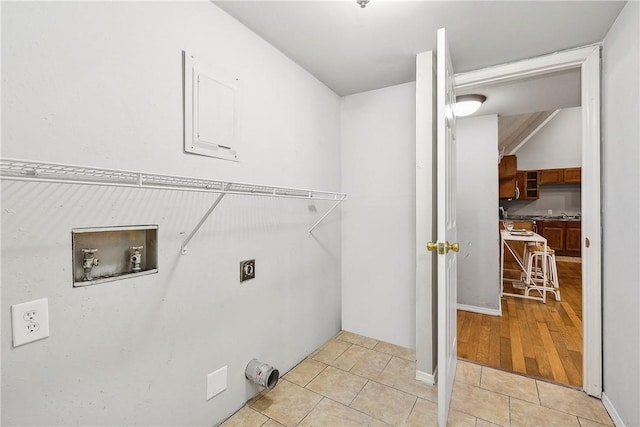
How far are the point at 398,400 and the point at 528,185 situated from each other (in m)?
6.88

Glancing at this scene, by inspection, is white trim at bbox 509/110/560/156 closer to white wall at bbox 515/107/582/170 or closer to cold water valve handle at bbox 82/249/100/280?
white wall at bbox 515/107/582/170

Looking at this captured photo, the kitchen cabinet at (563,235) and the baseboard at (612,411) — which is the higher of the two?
the kitchen cabinet at (563,235)

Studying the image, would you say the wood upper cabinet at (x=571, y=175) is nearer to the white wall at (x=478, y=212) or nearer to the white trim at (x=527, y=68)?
the white wall at (x=478, y=212)

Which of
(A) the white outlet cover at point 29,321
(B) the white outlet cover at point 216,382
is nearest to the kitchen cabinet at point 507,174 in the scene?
(B) the white outlet cover at point 216,382

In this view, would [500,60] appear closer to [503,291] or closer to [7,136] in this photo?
[7,136]

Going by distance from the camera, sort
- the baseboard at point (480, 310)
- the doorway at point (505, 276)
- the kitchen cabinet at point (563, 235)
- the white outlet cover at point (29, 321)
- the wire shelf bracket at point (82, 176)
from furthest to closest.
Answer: the kitchen cabinet at point (563, 235)
the baseboard at point (480, 310)
the doorway at point (505, 276)
the white outlet cover at point (29, 321)
the wire shelf bracket at point (82, 176)

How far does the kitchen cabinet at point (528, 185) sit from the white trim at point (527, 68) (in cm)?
562

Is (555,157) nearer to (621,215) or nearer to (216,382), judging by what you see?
(621,215)

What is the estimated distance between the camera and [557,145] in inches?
257

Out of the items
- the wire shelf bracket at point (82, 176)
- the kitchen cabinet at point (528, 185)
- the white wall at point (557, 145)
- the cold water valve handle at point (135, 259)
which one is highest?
the white wall at point (557, 145)

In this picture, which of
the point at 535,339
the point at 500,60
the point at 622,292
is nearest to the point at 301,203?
the point at 500,60

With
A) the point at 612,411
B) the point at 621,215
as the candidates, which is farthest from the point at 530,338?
the point at 621,215

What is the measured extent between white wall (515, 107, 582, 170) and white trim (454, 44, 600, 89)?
5866mm

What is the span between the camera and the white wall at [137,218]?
885 millimetres
